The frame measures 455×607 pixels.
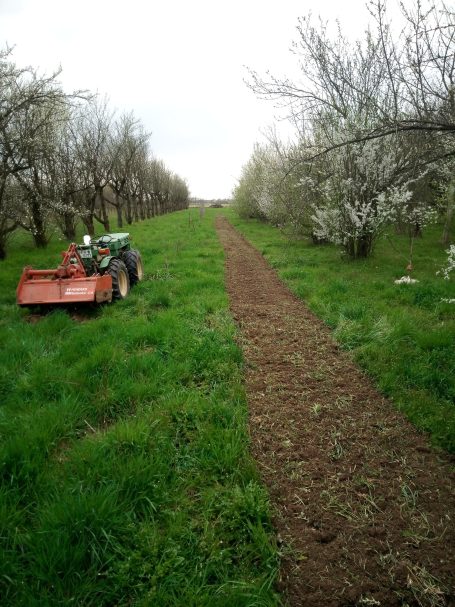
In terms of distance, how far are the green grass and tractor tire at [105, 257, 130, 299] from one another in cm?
364

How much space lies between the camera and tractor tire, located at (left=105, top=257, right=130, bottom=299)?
672cm

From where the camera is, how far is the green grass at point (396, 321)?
3.62 metres

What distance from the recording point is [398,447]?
3049mm

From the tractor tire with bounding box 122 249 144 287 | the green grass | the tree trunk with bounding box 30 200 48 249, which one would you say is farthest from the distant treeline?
the green grass

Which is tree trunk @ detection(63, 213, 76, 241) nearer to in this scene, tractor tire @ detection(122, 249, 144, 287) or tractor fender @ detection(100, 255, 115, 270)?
tractor tire @ detection(122, 249, 144, 287)

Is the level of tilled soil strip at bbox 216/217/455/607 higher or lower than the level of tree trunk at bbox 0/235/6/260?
lower

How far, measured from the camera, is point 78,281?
597 cm

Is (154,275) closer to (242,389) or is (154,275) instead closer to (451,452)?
(242,389)

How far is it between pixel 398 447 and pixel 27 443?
10.2 feet

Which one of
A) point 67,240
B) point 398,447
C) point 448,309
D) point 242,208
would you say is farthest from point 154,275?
point 242,208

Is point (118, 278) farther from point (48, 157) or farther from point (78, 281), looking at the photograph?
point (48, 157)

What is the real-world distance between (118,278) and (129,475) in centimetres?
489

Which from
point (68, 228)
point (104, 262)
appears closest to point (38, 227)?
point (68, 228)

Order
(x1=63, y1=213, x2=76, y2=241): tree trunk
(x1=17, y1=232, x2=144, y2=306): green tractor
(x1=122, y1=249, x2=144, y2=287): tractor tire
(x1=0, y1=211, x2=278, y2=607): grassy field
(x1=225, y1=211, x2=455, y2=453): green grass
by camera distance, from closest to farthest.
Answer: (x1=0, y1=211, x2=278, y2=607): grassy field, (x1=225, y1=211, x2=455, y2=453): green grass, (x1=17, y1=232, x2=144, y2=306): green tractor, (x1=122, y1=249, x2=144, y2=287): tractor tire, (x1=63, y1=213, x2=76, y2=241): tree trunk
